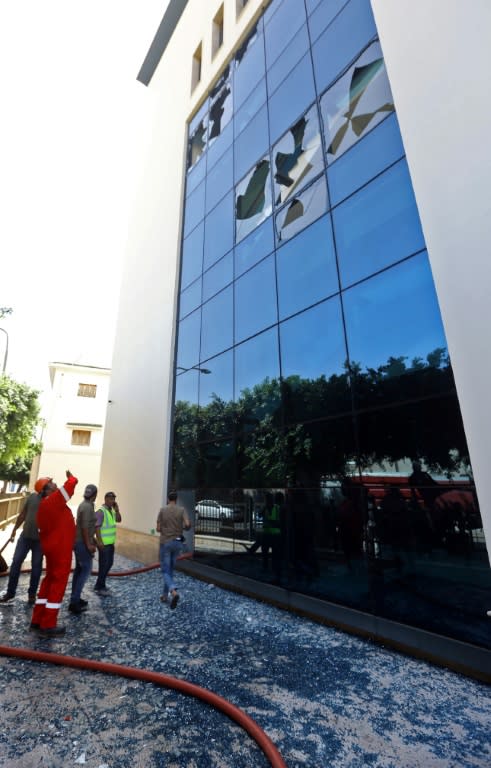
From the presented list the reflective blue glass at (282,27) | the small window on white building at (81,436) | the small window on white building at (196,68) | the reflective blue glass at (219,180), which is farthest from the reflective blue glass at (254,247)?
the small window on white building at (81,436)

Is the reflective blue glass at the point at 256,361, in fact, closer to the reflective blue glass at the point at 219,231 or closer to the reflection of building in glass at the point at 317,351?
the reflection of building in glass at the point at 317,351

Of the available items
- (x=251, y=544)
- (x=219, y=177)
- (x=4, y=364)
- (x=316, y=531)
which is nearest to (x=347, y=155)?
(x=219, y=177)

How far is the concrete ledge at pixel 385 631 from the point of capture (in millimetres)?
4102

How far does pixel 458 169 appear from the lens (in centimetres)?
488

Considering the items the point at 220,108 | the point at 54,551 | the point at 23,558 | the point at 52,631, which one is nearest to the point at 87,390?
the point at 220,108

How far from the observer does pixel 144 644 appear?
470 centimetres

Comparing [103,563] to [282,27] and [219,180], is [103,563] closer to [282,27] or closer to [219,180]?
[219,180]

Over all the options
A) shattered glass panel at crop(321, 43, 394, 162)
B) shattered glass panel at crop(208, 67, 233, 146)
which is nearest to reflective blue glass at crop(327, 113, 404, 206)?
shattered glass panel at crop(321, 43, 394, 162)

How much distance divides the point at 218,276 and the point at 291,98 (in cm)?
457

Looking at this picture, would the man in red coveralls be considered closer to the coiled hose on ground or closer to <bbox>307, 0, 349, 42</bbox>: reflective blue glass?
the coiled hose on ground

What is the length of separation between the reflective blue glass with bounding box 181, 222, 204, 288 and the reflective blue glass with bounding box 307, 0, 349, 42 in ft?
18.1

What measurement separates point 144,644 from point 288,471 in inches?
144

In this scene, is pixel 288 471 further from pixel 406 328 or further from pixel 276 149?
pixel 276 149

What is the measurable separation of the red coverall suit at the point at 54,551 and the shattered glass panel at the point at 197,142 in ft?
41.6
